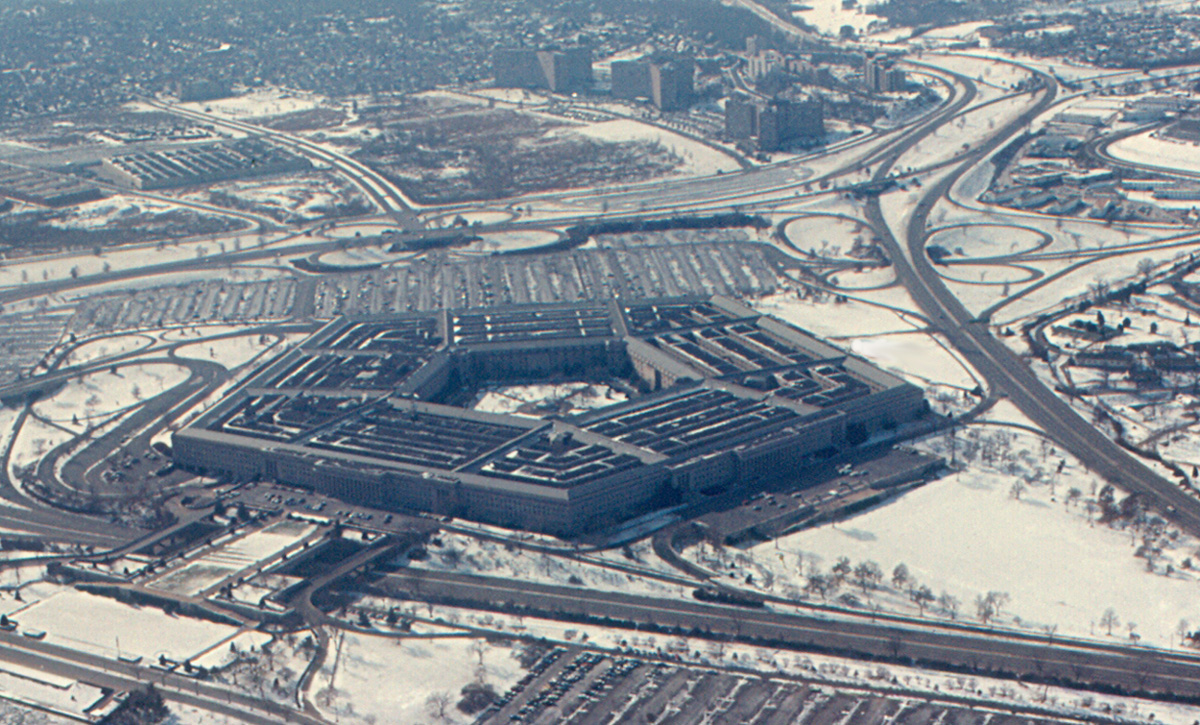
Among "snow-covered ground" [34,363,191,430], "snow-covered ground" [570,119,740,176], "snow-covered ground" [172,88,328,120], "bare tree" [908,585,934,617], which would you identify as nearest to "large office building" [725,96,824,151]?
"snow-covered ground" [570,119,740,176]

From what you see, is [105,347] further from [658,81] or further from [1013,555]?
[658,81]

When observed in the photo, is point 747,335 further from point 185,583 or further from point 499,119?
point 499,119

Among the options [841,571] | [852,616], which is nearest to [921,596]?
[852,616]

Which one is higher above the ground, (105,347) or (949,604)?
(105,347)

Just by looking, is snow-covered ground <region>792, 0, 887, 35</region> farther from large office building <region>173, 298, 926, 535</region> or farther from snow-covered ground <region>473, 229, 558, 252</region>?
large office building <region>173, 298, 926, 535</region>

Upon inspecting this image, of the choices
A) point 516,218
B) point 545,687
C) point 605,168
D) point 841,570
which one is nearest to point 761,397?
point 841,570

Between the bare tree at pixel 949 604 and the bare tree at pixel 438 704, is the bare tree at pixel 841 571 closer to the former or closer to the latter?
the bare tree at pixel 949 604
